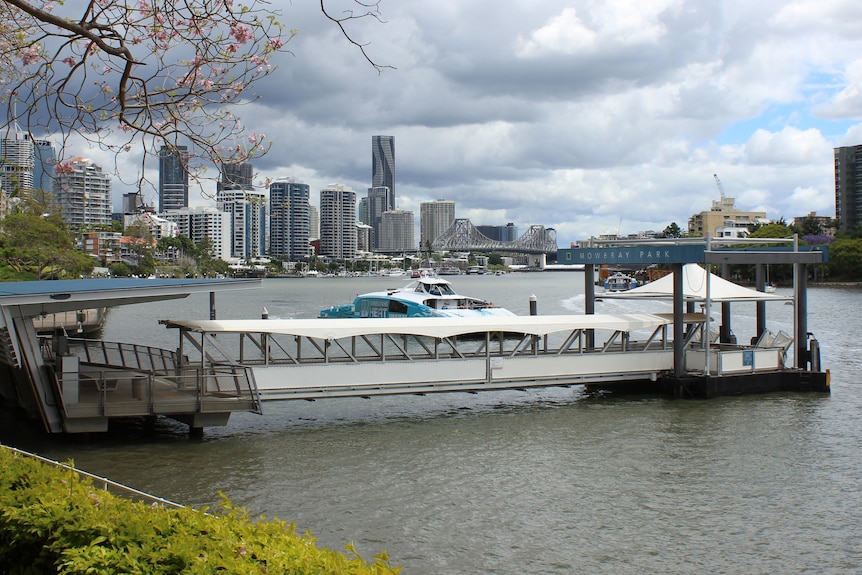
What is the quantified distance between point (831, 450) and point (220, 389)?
13786 millimetres

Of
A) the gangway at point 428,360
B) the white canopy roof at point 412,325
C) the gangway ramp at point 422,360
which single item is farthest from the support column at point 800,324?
the white canopy roof at point 412,325

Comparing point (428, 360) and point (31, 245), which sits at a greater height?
point (31, 245)

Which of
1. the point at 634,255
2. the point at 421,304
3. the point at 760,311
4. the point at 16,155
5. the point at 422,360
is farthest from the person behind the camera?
the point at 421,304

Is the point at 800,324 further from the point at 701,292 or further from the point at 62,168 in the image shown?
the point at 62,168

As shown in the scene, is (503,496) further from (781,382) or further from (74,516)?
(781,382)

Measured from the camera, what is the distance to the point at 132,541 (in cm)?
597

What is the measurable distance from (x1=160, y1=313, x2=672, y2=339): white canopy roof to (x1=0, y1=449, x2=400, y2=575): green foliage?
11892 mm

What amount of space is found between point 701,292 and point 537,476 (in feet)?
41.3

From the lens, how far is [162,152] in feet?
35.6

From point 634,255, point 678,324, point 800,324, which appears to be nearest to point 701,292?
point 678,324

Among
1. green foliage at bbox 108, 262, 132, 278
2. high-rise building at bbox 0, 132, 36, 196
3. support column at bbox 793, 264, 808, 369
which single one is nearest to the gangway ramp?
support column at bbox 793, 264, 808, 369

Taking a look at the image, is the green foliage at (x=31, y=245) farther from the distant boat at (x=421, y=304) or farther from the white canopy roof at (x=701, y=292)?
the white canopy roof at (x=701, y=292)

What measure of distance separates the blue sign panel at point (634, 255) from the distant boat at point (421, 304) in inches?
690

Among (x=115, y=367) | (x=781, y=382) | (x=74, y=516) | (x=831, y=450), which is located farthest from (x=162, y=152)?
(x=781, y=382)
